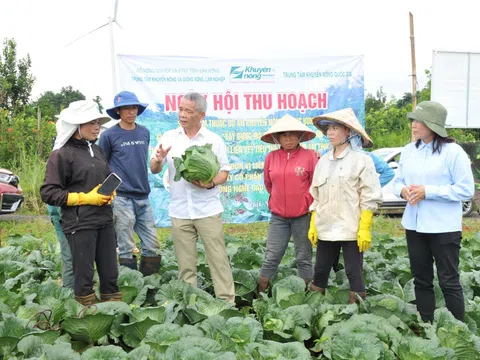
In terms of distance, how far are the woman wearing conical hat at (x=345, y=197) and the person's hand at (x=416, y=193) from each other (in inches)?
11.5

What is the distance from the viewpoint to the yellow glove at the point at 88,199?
3.46 meters

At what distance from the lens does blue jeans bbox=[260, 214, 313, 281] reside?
426 centimetres

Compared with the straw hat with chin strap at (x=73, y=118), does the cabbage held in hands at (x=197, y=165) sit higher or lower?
lower

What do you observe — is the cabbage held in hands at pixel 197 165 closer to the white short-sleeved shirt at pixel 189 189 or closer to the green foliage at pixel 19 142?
the white short-sleeved shirt at pixel 189 189

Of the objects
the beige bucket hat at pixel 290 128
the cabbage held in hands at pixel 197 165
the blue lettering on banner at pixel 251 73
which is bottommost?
the cabbage held in hands at pixel 197 165

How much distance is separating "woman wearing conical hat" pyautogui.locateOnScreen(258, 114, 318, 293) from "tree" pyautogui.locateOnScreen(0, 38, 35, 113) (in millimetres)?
17063

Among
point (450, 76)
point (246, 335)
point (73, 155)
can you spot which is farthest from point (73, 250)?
point (450, 76)

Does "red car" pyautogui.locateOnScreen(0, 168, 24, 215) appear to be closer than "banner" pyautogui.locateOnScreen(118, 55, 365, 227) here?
No

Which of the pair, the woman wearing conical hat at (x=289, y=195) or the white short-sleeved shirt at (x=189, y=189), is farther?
the woman wearing conical hat at (x=289, y=195)

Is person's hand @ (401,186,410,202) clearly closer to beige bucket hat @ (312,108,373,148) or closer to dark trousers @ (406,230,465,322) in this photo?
dark trousers @ (406,230,465,322)

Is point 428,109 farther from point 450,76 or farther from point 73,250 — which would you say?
point 450,76

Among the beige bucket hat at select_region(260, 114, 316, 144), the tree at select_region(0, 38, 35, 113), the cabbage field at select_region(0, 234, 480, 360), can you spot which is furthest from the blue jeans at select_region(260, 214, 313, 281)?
the tree at select_region(0, 38, 35, 113)

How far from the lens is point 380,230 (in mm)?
8234

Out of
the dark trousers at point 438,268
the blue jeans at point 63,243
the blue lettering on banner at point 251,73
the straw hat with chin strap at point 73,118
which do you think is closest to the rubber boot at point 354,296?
the dark trousers at point 438,268
